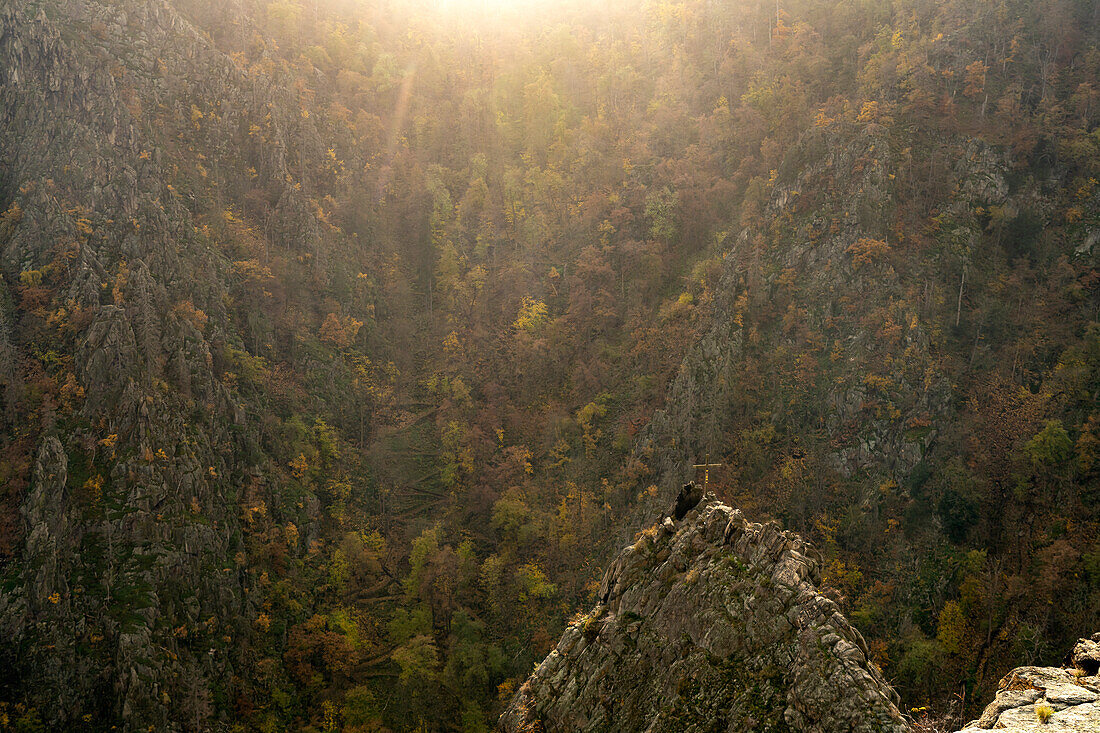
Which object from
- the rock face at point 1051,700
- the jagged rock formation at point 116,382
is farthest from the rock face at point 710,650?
the jagged rock formation at point 116,382

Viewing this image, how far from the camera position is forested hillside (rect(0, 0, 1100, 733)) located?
37.3m

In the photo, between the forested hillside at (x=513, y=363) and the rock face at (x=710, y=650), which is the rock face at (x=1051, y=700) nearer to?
the rock face at (x=710, y=650)

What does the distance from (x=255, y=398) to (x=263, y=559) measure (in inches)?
515

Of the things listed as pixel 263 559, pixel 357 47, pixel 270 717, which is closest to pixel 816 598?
pixel 270 717

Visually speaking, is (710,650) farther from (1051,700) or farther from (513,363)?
(513,363)

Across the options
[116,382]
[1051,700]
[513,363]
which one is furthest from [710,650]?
[513,363]

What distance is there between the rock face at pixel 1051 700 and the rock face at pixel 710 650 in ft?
4.62

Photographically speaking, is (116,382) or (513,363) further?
(513,363)

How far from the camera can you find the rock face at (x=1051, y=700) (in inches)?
340

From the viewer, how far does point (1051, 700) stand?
9.34m

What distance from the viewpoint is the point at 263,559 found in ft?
149

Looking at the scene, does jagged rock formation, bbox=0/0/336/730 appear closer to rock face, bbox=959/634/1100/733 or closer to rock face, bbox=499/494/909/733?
rock face, bbox=499/494/909/733

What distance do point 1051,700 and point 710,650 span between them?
5736 millimetres

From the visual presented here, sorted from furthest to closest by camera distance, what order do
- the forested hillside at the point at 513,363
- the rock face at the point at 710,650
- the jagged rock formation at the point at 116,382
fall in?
the forested hillside at the point at 513,363, the jagged rock formation at the point at 116,382, the rock face at the point at 710,650
